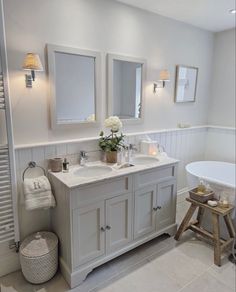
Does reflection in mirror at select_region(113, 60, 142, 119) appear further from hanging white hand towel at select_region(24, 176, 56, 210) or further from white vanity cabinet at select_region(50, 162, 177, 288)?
hanging white hand towel at select_region(24, 176, 56, 210)

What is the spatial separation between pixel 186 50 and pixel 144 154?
62.6 inches

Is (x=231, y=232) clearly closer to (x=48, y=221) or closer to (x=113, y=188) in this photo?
(x=113, y=188)

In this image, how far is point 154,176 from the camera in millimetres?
2219

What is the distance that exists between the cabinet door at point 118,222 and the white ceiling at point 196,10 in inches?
77.9

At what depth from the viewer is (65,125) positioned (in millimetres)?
2131

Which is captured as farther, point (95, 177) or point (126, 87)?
point (126, 87)

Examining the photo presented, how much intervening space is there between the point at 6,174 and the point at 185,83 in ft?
8.26

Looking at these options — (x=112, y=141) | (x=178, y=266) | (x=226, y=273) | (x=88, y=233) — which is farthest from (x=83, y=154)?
(x=226, y=273)

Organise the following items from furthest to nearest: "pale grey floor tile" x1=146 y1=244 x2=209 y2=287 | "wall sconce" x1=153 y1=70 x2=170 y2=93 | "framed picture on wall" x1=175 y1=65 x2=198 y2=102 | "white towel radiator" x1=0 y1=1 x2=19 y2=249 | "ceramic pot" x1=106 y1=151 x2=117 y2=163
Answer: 1. "framed picture on wall" x1=175 y1=65 x2=198 y2=102
2. "wall sconce" x1=153 y1=70 x2=170 y2=93
3. "ceramic pot" x1=106 y1=151 x2=117 y2=163
4. "pale grey floor tile" x1=146 y1=244 x2=209 y2=287
5. "white towel radiator" x1=0 y1=1 x2=19 y2=249

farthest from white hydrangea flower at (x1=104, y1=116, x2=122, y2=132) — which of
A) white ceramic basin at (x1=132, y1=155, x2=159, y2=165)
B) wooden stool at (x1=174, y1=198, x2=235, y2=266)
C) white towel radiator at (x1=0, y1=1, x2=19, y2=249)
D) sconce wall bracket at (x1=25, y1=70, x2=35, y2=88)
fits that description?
wooden stool at (x1=174, y1=198, x2=235, y2=266)

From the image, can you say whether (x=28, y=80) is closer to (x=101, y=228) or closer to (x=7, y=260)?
(x=101, y=228)

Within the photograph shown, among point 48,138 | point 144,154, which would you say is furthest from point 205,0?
point 48,138

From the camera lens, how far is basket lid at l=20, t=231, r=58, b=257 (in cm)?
183

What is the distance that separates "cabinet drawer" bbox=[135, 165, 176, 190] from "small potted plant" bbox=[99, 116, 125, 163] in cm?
33
